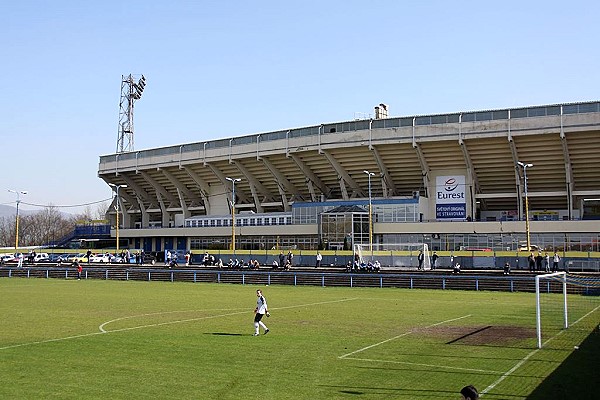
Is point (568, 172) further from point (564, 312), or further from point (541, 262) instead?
point (564, 312)

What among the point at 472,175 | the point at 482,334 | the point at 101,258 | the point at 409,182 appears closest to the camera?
the point at 482,334

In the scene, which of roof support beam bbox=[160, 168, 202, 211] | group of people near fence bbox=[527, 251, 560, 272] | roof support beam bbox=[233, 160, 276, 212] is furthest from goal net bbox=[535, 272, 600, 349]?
roof support beam bbox=[160, 168, 202, 211]

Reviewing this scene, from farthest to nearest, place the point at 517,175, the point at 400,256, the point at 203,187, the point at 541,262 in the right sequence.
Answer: the point at 203,187, the point at 517,175, the point at 400,256, the point at 541,262

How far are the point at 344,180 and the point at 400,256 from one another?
72.9ft

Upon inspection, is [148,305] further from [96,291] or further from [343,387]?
[343,387]

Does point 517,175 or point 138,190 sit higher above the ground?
point 138,190

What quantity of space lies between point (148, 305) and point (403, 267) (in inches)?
1342

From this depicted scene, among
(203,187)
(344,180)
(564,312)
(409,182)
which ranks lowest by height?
(564,312)

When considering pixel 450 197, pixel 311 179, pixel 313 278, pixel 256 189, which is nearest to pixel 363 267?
pixel 313 278

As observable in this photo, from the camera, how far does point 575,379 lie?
509 inches

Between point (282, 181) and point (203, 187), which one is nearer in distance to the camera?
point (282, 181)

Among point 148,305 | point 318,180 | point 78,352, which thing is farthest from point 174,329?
point 318,180

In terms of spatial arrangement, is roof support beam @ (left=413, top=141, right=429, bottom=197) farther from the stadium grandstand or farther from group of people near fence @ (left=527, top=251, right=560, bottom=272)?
group of people near fence @ (left=527, top=251, right=560, bottom=272)

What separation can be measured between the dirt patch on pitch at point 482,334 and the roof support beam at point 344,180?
57.6 m
